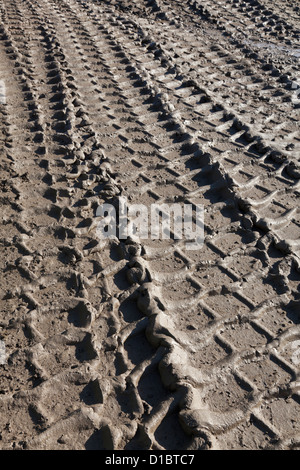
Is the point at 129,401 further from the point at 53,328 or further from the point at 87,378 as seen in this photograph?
the point at 53,328

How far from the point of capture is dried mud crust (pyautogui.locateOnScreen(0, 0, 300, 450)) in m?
1.90

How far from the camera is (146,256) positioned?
2.61 metres

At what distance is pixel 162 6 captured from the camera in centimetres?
639

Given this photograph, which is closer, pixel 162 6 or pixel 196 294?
pixel 196 294

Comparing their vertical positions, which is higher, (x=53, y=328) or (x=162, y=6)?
(x=162, y=6)

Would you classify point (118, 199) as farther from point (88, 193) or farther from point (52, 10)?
point (52, 10)

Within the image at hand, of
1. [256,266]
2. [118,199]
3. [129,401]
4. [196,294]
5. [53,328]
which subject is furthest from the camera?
[118,199]

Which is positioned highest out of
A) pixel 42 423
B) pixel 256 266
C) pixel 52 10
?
pixel 52 10

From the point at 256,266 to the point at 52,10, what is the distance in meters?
5.07

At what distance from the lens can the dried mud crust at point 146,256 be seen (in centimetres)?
190
